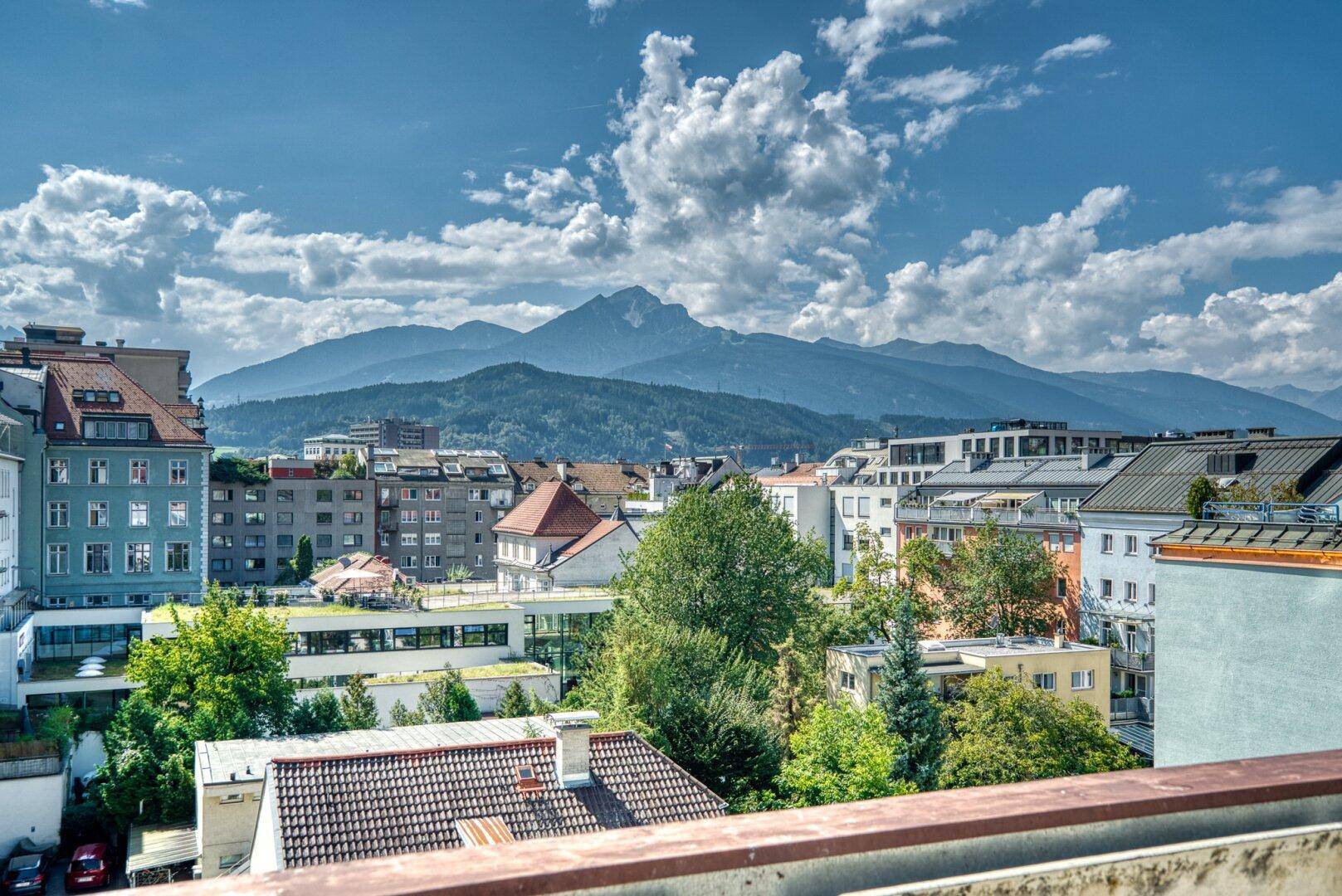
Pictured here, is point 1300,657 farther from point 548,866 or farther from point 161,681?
point 161,681

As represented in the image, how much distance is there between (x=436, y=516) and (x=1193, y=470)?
5951 cm

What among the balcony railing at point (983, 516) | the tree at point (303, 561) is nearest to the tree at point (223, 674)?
the balcony railing at point (983, 516)

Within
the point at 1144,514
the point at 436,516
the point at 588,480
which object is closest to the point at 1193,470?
the point at 1144,514

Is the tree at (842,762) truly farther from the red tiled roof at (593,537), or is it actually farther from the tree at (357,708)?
the red tiled roof at (593,537)

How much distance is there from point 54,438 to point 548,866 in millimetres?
53212

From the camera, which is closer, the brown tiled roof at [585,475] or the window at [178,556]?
the window at [178,556]

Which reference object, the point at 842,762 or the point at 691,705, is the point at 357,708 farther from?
the point at 842,762

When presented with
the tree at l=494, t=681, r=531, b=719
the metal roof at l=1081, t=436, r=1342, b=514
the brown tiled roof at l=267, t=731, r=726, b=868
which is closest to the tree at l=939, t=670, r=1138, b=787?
the brown tiled roof at l=267, t=731, r=726, b=868

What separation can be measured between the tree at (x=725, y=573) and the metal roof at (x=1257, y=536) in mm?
29871

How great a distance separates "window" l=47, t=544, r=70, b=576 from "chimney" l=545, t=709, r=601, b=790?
125 feet

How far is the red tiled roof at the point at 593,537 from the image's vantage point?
190 ft

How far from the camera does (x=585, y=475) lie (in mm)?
103375

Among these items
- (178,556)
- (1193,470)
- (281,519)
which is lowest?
(281,519)

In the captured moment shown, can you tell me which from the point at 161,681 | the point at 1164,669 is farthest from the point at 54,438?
the point at 1164,669
